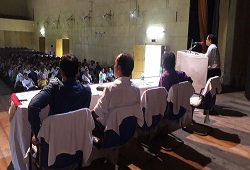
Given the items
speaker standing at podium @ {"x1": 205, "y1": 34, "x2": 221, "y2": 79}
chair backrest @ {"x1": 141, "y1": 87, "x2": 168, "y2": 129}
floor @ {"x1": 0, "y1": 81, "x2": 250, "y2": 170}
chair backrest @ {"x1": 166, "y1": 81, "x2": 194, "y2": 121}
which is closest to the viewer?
chair backrest @ {"x1": 141, "y1": 87, "x2": 168, "y2": 129}

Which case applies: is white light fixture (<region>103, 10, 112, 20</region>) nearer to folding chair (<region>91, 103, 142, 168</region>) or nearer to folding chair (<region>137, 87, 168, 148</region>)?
folding chair (<region>137, 87, 168, 148</region>)

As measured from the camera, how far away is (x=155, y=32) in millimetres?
6965

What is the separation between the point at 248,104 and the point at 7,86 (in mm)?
6870

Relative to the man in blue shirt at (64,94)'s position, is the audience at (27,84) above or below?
below

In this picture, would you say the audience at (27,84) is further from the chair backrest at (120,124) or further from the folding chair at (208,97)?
the chair backrest at (120,124)

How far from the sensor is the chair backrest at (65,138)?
5.30ft

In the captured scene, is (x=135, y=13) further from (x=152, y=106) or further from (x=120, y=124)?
(x=120, y=124)

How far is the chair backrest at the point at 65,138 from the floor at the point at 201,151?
2.52 ft

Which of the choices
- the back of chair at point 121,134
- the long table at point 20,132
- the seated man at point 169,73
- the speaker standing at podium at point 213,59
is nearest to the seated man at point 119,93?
the back of chair at point 121,134

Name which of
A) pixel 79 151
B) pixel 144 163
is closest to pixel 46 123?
pixel 79 151

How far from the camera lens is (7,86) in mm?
7219

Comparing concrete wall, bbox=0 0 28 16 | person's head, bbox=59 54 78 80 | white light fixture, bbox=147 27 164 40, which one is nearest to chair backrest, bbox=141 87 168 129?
person's head, bbox=59 54 78 80

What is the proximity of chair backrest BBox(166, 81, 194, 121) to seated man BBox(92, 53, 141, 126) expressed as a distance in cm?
69

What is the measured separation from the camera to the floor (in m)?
2.51
